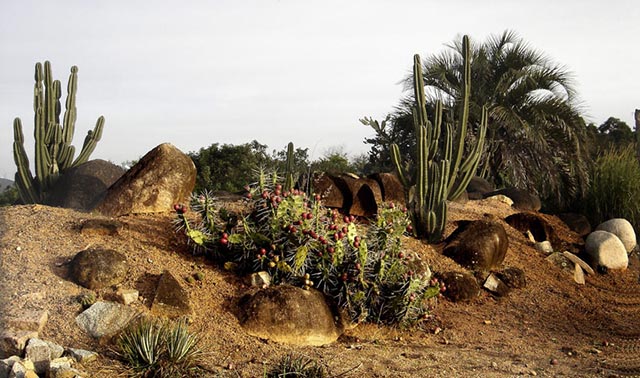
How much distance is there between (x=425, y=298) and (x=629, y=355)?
2.20 m

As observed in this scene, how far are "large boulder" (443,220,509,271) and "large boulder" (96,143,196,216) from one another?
3.66m

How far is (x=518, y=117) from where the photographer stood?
57.9ft

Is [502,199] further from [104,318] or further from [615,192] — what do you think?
[104,318]

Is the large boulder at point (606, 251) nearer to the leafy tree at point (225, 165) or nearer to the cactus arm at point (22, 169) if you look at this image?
the leafy tree at point (225, 165)

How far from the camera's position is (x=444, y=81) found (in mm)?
18672

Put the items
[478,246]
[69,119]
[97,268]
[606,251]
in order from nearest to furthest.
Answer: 1. [97,268]
2. [478,246]
3. [69,119]
4. [606,251]

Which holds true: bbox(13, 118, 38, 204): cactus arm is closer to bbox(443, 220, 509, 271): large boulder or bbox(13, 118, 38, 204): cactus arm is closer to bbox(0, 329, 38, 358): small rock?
bbox(0, 329, 38, 358): small rock

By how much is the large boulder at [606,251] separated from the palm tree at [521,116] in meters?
3.90

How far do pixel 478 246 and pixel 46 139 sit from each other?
263 inches

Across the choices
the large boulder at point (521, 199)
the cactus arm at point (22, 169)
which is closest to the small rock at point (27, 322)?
the cactus arm at point (22, 169)

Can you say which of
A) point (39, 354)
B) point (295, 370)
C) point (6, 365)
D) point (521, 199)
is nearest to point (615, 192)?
point (521, 199)

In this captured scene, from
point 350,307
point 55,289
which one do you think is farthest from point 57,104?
point 350,307

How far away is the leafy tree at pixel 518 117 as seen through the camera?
17.3m

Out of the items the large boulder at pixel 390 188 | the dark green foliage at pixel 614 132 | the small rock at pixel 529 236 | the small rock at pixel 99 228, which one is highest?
the dark green foliage at pixel 614 132
